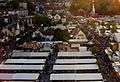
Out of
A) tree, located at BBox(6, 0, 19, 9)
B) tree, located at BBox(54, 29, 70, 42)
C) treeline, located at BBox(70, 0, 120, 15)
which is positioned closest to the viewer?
Result: tree, located at BBox(54, 29, 70, 42)

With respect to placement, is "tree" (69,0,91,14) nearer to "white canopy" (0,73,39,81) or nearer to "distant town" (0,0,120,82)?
"distant town" (0,0,120,82)

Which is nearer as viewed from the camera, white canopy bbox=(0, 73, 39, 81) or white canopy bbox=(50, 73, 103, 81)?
white canopy bbox=(50, 73, 103, 81)

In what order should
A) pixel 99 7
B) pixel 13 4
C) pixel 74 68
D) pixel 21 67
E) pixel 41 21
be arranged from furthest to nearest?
pixel 99 7, pixel 13 4, pixel 41 21, pixel 21 67, pixel 74 68

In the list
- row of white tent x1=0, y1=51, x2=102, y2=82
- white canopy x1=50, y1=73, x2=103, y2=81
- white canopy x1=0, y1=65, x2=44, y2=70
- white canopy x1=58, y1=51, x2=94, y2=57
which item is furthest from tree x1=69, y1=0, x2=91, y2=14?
white canopy x1=50, y1=73, x2=103, y2=81

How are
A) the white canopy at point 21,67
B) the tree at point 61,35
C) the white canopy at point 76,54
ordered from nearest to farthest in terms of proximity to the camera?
the white canopy at point 21,67 < the white canopy at point 76,54 < the tree at point 61,35

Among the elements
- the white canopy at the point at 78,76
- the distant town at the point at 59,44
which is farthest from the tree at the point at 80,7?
the white canopy at the point at 78,76

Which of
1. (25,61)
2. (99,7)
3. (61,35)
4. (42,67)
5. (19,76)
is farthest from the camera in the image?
(99,7)

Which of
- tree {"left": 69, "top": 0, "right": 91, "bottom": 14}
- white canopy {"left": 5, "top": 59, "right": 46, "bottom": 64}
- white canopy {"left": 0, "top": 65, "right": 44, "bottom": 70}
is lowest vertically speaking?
tree {"left": 69, "top": 0, "right": 91, "bottom": 14}

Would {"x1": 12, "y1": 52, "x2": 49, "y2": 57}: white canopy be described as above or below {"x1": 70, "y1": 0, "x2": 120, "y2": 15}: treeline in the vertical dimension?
above

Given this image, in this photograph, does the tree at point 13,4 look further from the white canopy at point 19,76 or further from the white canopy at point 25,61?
the white canopy at point 19,76

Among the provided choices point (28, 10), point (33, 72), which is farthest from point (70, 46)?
point (28, 10)

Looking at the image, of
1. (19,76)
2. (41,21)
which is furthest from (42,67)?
(41,21)

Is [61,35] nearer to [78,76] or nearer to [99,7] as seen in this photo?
[78,76]
